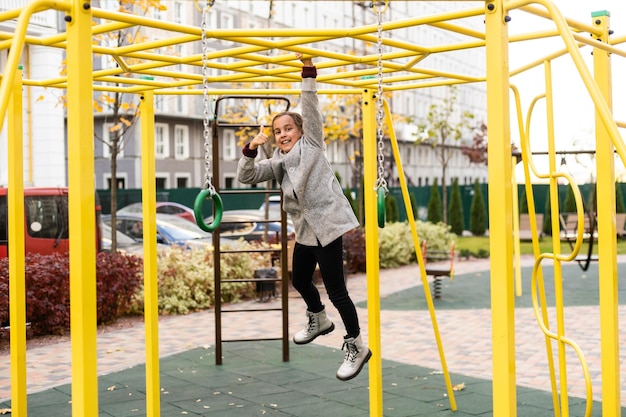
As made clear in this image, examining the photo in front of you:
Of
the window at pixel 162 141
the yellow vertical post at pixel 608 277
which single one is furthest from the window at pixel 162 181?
the yellow vertical post at pixel 608 277

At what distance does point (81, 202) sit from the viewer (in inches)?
112

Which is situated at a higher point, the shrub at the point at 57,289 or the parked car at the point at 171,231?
the parked car at the point at 171,231

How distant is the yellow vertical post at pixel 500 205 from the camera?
115 inches

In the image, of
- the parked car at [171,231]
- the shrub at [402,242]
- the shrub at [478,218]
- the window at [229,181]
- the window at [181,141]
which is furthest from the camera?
the window at [229,181]

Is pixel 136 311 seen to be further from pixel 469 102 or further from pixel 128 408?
pixel 469 102

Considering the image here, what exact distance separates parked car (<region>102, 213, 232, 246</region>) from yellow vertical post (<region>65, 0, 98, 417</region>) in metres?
9.25

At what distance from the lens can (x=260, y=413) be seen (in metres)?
5.23

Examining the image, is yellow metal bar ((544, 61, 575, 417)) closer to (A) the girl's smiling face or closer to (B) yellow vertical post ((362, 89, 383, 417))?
(B) yellow vertical post ((362, 89, 383, 417))

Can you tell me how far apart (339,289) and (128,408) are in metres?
2.03

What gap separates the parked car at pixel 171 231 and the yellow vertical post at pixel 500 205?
940cm

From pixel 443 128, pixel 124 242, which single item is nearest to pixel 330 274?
pixel 124 242

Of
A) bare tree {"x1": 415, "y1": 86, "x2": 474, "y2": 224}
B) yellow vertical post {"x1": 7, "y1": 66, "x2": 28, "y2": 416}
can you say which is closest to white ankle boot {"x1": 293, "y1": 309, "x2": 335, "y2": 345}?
yellow vertical post {"x1": 7, "y1": 66, "x2": 28, "y2": 416}

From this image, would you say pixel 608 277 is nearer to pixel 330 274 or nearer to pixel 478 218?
pixel 330 274

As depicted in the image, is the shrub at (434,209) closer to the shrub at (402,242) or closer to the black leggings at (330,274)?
the shrub at (402,242)
